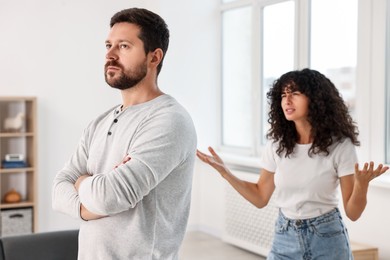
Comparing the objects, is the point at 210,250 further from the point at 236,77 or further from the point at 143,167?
the point at 143,167

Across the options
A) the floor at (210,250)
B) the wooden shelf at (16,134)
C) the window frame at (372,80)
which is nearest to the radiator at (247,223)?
the floor at (210,250)

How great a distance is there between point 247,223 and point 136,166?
12.2ft

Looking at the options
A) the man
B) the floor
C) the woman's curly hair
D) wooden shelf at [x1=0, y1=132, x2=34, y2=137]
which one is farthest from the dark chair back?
wooden shelf at [x1=0, y1=132, x2=34, y2=137]

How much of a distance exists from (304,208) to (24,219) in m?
3.46

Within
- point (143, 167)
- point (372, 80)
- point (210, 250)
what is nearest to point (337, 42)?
point (372, 80)

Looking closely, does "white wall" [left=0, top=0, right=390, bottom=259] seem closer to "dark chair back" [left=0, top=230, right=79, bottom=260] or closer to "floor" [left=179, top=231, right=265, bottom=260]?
"floor" [left=179, top=231, right=265, bottom=260]

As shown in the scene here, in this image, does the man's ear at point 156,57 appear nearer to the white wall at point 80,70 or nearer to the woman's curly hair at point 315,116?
the woman's curly hair at point 315,116

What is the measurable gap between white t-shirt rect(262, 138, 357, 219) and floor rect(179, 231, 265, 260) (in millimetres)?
2601

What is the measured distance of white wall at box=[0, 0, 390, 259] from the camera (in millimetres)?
5441

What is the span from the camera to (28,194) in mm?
5445

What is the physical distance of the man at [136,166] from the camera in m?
1.60

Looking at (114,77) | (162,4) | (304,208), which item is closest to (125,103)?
(114,77)

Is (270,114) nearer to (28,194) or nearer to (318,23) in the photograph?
(318,23)

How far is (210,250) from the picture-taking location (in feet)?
17.2
